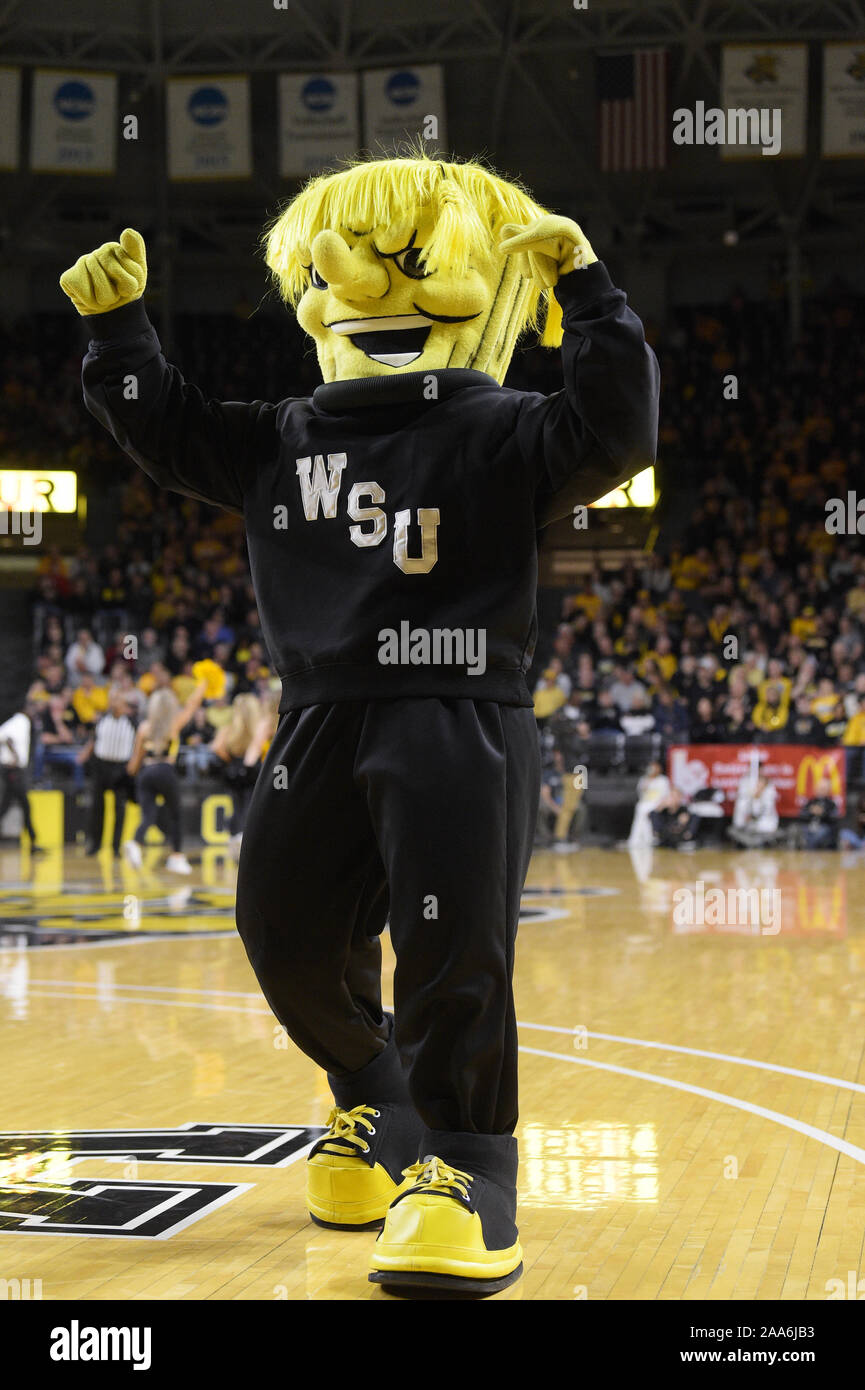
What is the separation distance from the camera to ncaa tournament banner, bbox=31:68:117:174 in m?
17.2

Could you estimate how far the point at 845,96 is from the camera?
16.4 meters

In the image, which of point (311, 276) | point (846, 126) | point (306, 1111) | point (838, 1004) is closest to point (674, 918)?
point (838, 1004)

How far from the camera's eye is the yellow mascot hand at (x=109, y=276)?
10.0 ft

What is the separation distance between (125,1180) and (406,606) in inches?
60.9

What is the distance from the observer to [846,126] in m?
16.4

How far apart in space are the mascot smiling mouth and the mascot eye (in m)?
0.07

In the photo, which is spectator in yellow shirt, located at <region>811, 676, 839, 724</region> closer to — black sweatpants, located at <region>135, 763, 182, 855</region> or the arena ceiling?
black sweatpants, located at <region>135, 763, 182, 855</region>

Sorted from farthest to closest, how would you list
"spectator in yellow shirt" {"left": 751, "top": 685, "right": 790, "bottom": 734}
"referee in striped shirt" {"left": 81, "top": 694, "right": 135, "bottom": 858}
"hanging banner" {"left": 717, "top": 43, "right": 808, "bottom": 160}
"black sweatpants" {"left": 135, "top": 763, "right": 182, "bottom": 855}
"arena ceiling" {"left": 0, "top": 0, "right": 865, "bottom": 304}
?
"arena ceiling" {"left": 0, "top": 0, "right": 865, "bottom": 304}
"hanging banner" {"left": 717, "top": 43, "right": 808, "bottom": 160}
"spectator in yellow shirt" {"left": 751, "top": 685, "right": 790, "bottom": 734}
"referee in striped shirt" {"left": 81, "top": 694, "right": 135, "bottom": 858}
"black sweatpants" {"left": 135, "top": 763, "right": 182, "bottom": 855}

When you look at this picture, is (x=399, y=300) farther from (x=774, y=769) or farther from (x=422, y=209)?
(x=774, y=769)

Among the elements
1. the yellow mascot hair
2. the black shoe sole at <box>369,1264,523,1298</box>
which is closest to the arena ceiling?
the yellow mascot hair

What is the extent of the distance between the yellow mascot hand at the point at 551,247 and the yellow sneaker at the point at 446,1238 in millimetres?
1570

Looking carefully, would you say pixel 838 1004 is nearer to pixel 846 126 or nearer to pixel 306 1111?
pixel 306 1111

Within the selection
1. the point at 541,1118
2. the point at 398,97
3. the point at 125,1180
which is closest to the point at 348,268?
the point at 125,1180
